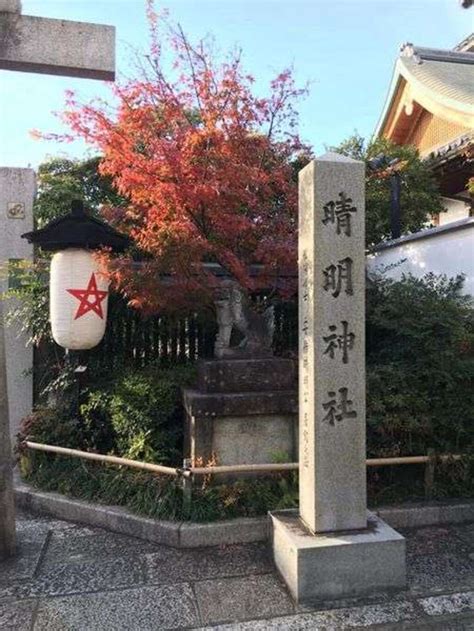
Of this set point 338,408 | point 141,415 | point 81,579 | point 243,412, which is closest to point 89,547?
point 81,579

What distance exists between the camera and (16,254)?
277 inches

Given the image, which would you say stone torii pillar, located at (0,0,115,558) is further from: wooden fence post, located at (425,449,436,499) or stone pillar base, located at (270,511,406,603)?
wooden fence post, located at (425,449,436,499)

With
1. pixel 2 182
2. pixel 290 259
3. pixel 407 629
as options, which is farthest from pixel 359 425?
pixel 2 182

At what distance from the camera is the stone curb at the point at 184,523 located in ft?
14.6

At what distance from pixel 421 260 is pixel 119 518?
5.00 metres

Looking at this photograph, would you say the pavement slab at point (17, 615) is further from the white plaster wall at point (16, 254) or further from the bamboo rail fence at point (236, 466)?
the white plaster wall at point (16, 254)

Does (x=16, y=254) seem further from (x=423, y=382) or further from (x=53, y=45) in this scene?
(x=423, y=382)

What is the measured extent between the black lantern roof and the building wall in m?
9.32

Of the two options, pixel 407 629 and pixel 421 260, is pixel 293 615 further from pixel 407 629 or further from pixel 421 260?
pixel 421 260

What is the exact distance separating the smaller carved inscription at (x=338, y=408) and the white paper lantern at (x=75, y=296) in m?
2.78

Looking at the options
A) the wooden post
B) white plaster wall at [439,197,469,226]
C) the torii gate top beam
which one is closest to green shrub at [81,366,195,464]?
the wooden post

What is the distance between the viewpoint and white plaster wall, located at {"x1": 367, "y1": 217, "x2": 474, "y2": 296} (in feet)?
21.3

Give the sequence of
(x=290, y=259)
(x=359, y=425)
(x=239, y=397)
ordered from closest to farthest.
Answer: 1. (x=359, y=425)
2. (x=239, y=397)
3. (x=290, y=259)

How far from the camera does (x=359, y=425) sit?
153 inches
